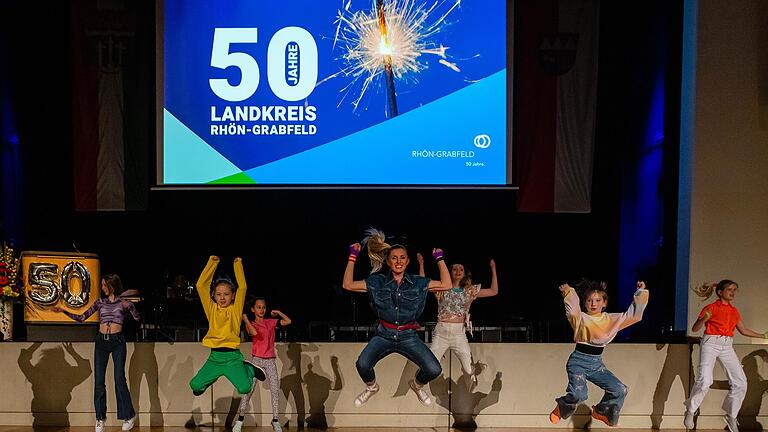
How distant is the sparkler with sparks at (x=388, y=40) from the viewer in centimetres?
897

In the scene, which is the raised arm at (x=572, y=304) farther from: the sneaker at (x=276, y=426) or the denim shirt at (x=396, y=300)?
the sneaker at (x=276, y=426)

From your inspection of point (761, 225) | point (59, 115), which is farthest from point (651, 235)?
point (59, 115)

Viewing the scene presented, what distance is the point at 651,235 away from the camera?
9.91 m

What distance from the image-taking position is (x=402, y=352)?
6668 mm

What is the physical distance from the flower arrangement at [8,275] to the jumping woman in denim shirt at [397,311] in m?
3.45

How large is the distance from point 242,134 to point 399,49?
1978 millimetres

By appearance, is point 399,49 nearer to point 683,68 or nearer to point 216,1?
point 216,1

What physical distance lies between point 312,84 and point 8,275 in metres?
3.68

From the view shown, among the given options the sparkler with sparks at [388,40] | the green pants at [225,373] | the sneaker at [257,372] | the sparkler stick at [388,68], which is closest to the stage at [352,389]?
the sneaker at [257,372]

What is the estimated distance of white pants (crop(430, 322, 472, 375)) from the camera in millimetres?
7363

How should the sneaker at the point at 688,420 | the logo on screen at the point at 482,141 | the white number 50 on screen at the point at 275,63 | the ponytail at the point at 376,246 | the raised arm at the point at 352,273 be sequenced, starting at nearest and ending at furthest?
the raised arm at the point at 352,273, the ponytail at the point at 376,246, the sneaker at the point at 688,420, the logo on screen at the point at 482,141, the white number 50 on screen at the point at 275,63

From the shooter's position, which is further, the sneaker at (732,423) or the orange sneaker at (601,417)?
the sneaker at (732,423)

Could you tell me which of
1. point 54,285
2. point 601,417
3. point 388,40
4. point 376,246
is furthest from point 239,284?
point 388,40

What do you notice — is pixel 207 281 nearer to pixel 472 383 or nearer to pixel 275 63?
pixel 472 383
